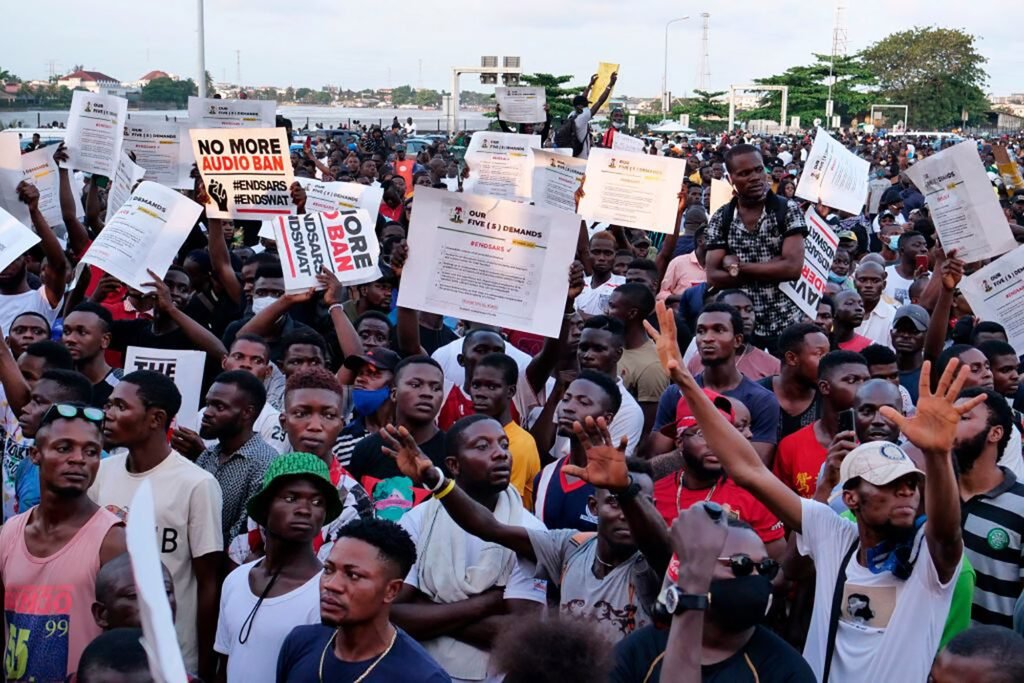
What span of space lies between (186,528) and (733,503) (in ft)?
6.77

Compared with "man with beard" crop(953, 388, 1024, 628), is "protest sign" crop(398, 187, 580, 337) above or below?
above

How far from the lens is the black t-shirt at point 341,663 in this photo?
→ 382 cm

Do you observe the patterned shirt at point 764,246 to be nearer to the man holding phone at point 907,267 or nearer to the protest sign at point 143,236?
the man holding phone at point 907,267

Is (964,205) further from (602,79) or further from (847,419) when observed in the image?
(602,79)

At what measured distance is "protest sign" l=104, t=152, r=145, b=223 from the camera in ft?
35.7

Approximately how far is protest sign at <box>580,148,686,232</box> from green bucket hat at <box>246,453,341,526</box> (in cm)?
586

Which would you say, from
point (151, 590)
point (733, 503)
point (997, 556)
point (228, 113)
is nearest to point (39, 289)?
point (228, 113)

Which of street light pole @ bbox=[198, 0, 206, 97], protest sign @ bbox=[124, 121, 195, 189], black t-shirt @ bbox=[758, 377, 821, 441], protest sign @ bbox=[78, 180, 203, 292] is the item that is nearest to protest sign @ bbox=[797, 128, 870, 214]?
black t-shirt @ bbox=[758, 377, 821, 441]

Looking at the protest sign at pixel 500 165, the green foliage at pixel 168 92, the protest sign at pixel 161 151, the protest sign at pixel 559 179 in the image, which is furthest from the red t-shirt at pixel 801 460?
the green foliage at pixel 168 92

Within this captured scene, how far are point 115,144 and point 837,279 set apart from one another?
6114 mm

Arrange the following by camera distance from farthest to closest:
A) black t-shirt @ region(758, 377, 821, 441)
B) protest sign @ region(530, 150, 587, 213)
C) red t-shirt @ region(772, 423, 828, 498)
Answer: protest sign @ region(530, 150, 587, 213), black t-shirt @ region(758, 377, 821, 441), red t-shirt @ region(772, 423, 828, 498)

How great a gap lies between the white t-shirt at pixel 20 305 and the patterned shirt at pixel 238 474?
3468mm

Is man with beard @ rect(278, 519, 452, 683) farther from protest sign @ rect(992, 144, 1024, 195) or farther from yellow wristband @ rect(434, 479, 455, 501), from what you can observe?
protest sign @ rect(992, 144, 1024, 195)

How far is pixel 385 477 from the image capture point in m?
5.56
